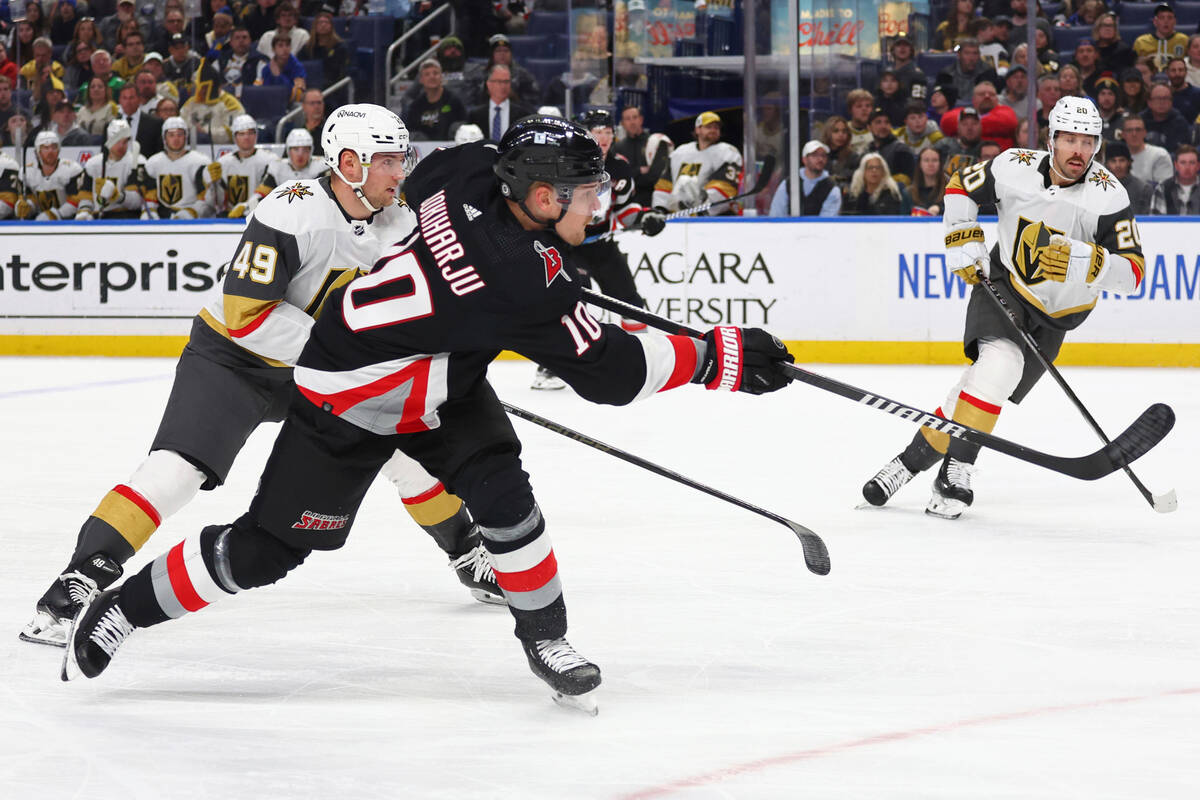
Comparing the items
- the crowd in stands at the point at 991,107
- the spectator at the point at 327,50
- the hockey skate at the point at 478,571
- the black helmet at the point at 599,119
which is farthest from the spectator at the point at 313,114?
the hockey skate at the point at 478,571

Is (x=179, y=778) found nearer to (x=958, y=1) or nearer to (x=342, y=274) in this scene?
(x=342, y=274)

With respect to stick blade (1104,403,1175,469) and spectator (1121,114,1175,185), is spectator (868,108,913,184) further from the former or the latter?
stick blade (1104,403,1175,469)

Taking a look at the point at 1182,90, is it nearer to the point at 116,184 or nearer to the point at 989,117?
the point at 989,117

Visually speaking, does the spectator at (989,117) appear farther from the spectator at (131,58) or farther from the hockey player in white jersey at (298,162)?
the spectator at (131,58)

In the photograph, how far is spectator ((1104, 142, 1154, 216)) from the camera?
7.94 metres

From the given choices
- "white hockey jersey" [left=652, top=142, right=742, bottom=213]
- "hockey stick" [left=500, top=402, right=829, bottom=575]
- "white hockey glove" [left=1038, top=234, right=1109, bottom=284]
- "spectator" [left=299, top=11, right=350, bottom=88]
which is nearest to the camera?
"hockey stick" [left=500, top=402, right=829, bottom=575]

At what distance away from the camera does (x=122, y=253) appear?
912 centimetres

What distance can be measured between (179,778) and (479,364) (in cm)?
81

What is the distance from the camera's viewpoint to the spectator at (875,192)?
834 cm

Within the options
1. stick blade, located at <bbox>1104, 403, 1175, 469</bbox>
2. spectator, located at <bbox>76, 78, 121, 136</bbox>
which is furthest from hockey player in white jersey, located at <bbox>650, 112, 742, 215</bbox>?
stick blade, located at <bbox>1104, 403, 1175, 469</bbox>

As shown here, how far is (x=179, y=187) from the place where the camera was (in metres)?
9.34

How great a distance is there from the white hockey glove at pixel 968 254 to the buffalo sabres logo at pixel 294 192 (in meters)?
2.10

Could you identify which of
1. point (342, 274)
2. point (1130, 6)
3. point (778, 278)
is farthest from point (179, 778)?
point (1130, 6)

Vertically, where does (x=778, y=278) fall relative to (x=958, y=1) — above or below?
below
